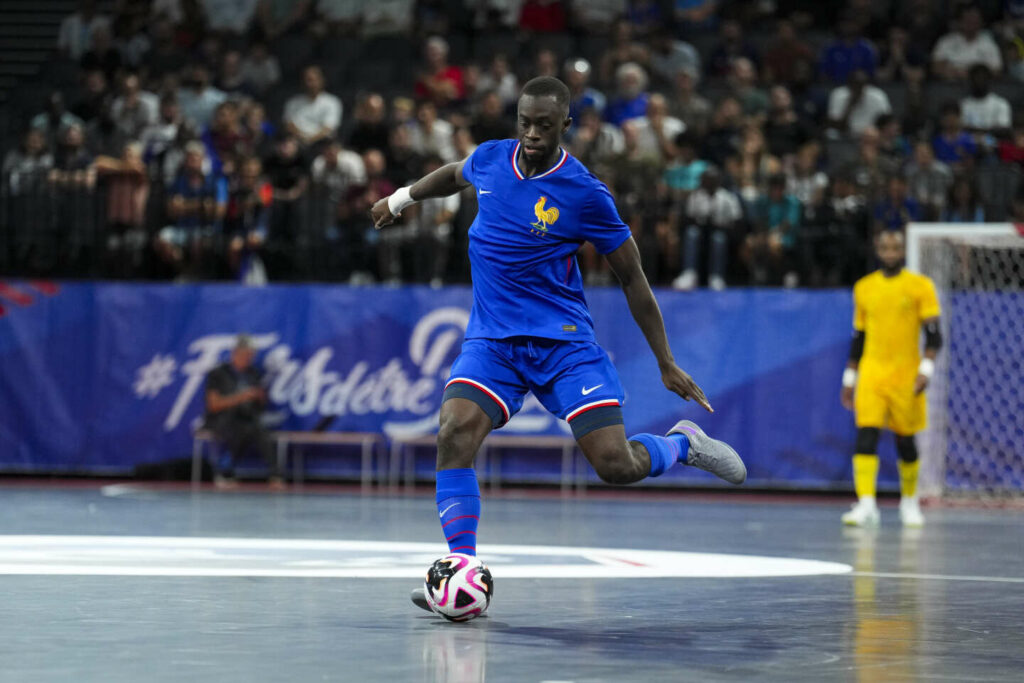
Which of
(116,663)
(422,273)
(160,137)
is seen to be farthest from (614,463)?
(160,137)

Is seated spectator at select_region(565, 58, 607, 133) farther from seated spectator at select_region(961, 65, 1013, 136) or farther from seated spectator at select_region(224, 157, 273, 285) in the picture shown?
seated spectator at select_region(961, 65, 1013, 136)

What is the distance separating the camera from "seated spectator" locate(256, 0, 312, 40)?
21.3 metres

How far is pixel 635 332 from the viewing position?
1636 cm

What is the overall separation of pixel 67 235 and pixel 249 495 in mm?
3955

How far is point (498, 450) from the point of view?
16719mm

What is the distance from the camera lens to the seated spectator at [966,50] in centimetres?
1878

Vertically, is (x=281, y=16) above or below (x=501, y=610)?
above

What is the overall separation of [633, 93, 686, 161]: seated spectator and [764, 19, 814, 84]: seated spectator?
2.16 meters

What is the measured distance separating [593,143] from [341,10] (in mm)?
6316

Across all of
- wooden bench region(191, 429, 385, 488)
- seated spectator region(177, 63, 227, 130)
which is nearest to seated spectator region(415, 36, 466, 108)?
seated spectator region(177, 63, 227, 130)

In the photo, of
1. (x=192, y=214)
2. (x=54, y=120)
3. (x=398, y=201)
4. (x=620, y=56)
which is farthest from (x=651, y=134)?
(x=398, y=201)

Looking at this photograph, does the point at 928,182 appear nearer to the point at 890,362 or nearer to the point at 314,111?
the point at 890,362

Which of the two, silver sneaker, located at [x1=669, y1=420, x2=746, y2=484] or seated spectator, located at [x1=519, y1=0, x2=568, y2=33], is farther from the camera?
seated spectator, located at [x1=519, y1=0, x2=568, y2=33]

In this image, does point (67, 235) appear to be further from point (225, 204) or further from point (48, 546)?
point (48, 546)
